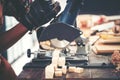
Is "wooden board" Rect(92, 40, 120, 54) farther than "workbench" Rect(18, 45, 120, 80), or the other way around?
"wooden board" Rect(92, 40, 120, 54)

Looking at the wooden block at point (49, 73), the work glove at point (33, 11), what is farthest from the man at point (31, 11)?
the wooden block at point (49, 73)

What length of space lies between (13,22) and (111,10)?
440cm

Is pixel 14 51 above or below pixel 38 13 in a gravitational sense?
below

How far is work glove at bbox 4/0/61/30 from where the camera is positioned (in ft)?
5.42

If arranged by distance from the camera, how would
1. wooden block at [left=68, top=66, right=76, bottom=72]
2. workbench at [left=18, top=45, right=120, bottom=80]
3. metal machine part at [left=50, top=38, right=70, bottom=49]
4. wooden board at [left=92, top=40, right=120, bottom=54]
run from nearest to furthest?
metal machine part at [left=50, top=38, right=70, bottom=49] < workbench at [left=18, top=45, right=120, bottom=80] < wooden block at [left=68, top=66, right=76, bottom=72] < wooden board at [left=92, top=40, right=120, bottom=54]

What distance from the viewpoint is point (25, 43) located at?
23.5 ft

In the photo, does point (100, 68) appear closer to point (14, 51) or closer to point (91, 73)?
point (91, 73)

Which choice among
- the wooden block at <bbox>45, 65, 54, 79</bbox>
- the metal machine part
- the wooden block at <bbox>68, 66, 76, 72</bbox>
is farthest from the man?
the wooden block at <bbox>68, 66, 76, 72</bbox>

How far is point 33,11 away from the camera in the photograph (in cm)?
170

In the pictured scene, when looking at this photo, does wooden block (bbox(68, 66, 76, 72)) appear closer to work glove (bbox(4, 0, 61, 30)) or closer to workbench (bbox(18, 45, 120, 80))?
workbench (bbox(18, 45, 120, 80))

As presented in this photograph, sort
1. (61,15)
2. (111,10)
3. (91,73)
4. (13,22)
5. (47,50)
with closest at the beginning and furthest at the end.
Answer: (61,15)
(91,73)
(47,50)
(13,22)
(111,10)

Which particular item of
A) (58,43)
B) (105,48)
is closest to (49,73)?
(58,43)

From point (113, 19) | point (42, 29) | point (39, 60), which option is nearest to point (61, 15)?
point (42, 29)

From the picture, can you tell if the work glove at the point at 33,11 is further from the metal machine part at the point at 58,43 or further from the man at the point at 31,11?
the metal machine part at the point at 58,43
